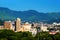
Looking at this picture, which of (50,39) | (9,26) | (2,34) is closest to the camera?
(50,39)

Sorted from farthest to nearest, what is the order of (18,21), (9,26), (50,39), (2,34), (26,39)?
1. (18,21)
2. (9,26)
3. (2,34)
4. (50,39)
5. (26,39)

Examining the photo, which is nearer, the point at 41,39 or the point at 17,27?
the point at 41,39

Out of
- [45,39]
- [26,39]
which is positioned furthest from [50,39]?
[26,39]

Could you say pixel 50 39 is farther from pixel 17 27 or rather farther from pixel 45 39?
pixel 17 27

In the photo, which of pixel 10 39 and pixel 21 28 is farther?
pixel 21 28

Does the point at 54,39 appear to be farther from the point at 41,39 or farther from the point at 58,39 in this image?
the point at 41,39

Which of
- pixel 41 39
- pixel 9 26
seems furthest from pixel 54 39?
pixel 9 26

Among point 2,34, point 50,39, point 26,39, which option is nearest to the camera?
point 26,39

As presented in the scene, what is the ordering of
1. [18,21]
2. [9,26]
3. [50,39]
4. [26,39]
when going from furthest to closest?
[18,21], [9,26], [50,39], [26,39]
